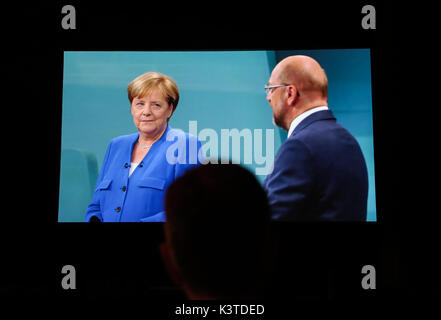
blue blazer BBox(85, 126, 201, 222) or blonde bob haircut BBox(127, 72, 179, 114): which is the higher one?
blonde bob haircut BBox(127, 72, 179, 114)

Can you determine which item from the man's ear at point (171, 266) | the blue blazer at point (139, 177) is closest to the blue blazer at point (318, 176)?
the blue blazer at point (139, 177)

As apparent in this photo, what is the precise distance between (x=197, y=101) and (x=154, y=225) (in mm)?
890

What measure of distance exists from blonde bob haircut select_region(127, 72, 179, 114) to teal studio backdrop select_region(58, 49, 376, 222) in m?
0.04

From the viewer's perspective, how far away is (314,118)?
2.64m

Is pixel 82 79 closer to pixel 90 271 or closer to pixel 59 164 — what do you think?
pixel 59 164

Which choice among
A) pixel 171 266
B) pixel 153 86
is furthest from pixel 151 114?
pixel 171 266

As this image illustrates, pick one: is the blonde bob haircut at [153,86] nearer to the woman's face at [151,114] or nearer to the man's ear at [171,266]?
the woman's face at [151,114]

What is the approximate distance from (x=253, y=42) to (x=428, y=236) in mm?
1888

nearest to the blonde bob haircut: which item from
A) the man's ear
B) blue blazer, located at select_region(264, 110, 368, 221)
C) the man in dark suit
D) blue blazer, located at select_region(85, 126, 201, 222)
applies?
blue blazer, located at select_region(85, 126, 201, 222)

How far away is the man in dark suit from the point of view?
2484mm

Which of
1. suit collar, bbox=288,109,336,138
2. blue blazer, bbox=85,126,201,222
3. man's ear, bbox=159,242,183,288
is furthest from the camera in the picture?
blue blazer, bbox=85,126,201,222

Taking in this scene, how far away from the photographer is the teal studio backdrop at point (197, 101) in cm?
282

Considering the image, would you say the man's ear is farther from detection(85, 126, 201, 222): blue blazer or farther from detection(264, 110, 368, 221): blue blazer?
detection(85, 126, 201, 222): blue blazer

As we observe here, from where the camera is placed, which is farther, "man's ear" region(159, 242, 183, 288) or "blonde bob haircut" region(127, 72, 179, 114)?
"blonde bob haircut" region(127, 72, 179, 114)
